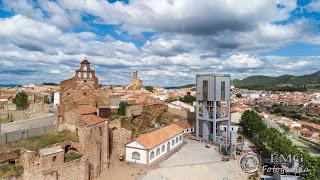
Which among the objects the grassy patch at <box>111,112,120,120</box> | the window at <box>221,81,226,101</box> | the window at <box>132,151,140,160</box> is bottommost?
the window at <box>132,151,140,160</box>

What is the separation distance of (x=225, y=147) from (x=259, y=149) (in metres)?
5.32

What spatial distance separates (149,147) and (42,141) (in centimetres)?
1138

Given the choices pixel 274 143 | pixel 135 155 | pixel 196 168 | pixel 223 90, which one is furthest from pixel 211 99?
pixel 135 155

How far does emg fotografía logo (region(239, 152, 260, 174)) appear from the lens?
3340cm

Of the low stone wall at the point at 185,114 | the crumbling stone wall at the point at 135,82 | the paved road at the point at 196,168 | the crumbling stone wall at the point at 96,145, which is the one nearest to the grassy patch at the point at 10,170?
the crumbling stone wall at the point at 96,145

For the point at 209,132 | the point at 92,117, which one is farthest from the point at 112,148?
the point at 209,132

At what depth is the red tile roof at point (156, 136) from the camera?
111ft

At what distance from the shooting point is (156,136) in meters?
36.8

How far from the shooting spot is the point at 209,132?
48.2 meters

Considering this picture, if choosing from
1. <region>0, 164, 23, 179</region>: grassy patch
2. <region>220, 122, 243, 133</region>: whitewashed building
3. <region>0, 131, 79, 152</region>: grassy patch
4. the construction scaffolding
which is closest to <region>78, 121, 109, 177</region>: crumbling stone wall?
<region>0, 131, 79, 152</region>: grassy patch

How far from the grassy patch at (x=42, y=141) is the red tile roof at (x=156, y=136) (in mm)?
7558

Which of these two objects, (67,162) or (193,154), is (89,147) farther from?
(193,154)

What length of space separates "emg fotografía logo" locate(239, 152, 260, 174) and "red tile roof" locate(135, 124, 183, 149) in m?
9.50

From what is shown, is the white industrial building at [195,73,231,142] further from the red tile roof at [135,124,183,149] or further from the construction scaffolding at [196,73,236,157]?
the red tile roof at [135,124,183,149]
